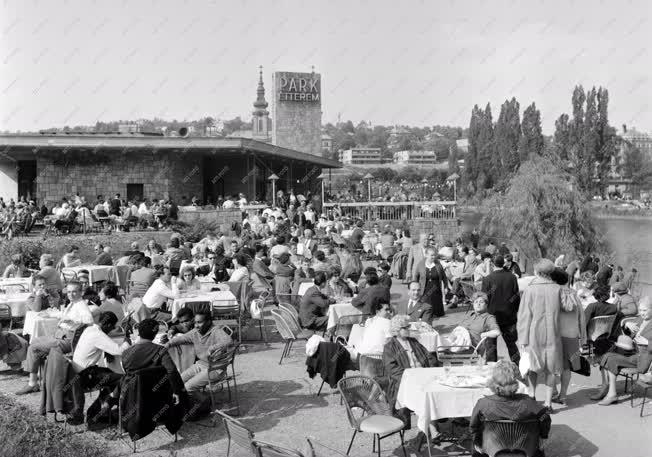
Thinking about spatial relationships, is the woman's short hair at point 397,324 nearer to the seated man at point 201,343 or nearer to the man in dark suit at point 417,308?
the seated man at point 201,343

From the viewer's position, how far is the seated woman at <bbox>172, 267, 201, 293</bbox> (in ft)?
36.2

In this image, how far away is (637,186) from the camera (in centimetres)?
10188

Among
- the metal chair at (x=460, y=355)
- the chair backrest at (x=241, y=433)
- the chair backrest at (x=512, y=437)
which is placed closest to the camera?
the chair backrest at (x=241, y=433)

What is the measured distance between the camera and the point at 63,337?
27.6ft

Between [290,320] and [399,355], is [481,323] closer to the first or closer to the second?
[399,355]

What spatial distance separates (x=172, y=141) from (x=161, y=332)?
742 inches

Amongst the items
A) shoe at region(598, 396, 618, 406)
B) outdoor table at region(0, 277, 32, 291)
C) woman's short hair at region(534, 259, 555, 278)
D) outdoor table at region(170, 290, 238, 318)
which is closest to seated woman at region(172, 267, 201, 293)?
outdoor table at region(170, 290, 238, 318)

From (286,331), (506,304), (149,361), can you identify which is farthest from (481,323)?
(149,361)

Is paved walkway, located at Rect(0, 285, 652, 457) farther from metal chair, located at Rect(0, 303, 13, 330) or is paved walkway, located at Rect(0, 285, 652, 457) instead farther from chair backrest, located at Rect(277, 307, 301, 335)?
metal chair, located at Rect(0, 303, 13, 330)

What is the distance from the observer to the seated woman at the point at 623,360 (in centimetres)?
762

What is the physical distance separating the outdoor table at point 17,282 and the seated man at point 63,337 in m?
3.43

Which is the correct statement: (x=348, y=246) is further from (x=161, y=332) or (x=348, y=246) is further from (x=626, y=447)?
(x=626, y=447)

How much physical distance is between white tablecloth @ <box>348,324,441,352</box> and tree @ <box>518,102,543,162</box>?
51.8 metres

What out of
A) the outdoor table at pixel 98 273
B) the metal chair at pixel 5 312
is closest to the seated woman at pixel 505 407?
the metal chair at pixel 5 312
